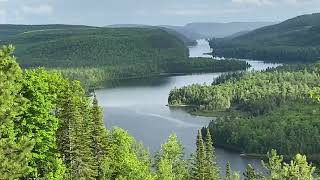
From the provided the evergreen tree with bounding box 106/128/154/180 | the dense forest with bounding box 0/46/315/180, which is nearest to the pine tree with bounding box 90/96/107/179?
the dense forest with bounding box 0/46/315/180

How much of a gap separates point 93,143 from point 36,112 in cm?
1376

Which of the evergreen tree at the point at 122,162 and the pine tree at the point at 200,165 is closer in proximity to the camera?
the evergreen tree at the point at 122,162

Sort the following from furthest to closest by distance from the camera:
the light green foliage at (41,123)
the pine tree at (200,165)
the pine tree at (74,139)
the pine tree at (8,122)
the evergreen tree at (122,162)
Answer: the pine tree at (200,165) < the evergreen tree at (122,162) < the pine tree at (74,139) < the light green foliage at (41,123) < the pine tree at (8,122)

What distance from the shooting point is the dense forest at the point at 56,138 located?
38.5 m

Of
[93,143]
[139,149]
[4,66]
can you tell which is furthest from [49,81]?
[139,149]

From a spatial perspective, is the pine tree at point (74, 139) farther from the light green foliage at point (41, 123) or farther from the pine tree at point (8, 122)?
the pine tree at point (8, 122)

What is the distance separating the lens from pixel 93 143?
65312 mm

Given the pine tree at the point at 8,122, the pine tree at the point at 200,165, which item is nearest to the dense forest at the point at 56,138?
the pine tree at the point at 8,122

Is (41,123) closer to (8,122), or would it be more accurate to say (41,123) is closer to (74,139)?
(74,139)

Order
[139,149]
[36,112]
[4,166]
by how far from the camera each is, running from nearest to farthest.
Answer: [4,166] < [36,112] < [139,149]

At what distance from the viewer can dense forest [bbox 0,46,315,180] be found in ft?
126

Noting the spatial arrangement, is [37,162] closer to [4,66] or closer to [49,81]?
[49,81]

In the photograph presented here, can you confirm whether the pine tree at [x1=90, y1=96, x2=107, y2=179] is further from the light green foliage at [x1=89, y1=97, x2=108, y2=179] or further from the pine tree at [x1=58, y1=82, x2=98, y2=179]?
the pine tree at [x1=58, y1=82, x2=98, y2=179]

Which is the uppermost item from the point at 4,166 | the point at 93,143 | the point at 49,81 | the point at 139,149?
the point at 49,81
